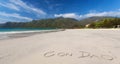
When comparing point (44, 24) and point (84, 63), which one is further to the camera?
point (44, 24)

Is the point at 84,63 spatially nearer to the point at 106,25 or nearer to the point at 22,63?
the point at 22,63

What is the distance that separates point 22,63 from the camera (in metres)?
2.88

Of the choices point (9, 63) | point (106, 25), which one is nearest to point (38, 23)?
point (106, 25)

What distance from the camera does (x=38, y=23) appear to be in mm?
176250

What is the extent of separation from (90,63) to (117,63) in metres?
0.60

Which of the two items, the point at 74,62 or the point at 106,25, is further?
the point at 106,25

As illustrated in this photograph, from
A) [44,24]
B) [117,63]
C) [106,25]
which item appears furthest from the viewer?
[44,24]

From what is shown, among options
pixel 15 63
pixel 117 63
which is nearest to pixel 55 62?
pixel 15 63

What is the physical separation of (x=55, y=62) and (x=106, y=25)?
2198 inches

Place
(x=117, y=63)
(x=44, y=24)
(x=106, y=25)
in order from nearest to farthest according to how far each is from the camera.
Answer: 1. (x=117, y=63)
2. (x=106, y=25)
3. (x=44, y=24)

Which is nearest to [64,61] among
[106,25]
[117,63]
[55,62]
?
[55,62]

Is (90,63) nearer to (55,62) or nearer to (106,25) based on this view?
(55,62)

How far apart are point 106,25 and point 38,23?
131416 millimetres

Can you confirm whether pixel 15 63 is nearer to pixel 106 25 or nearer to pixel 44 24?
pixel 106 25
